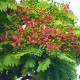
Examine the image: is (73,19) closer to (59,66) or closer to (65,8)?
(65,8)

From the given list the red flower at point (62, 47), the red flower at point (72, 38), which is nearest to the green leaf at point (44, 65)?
the red flower at point (62, 47)

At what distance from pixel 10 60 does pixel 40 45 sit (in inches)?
46.3

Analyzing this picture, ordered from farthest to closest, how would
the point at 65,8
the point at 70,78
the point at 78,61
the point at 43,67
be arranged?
1. the point at 78,61
2. the point at 65,8
3. the point at 70,78
4. the point at 43,67

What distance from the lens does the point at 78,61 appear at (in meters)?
16.8

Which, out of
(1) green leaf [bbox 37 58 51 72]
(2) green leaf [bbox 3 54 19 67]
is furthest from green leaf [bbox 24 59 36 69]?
(2) green leaf [bbox 3 54 19 67]

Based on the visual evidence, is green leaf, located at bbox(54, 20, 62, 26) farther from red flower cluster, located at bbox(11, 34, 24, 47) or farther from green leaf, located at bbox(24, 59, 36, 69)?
green leaf, located at bbox(24, 59, 36, 69)

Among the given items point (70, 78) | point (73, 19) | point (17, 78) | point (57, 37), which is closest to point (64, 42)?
point (57, 37)

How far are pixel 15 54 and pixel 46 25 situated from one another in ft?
6.19

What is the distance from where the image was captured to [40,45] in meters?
12.8

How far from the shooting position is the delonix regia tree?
499 inches

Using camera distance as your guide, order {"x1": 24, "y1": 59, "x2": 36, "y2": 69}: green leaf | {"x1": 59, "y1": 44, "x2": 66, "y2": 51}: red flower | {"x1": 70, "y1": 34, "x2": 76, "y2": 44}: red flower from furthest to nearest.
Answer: {"x1": 70, "y1": 34, "x2": 76, "y2": 44}: red flower
{"x1": 59, "y1": 44, "x2": 66, "y2": 51}: red flower
{"x1": 24, "y1": 59, "x2": 36, "y2": 69}: green leaf

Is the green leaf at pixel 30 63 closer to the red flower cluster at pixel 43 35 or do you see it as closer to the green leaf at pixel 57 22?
the red flower cluster at pixel 43 35

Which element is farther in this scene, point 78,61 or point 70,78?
point 78,61

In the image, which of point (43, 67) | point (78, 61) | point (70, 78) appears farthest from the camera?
point (78, 61)
